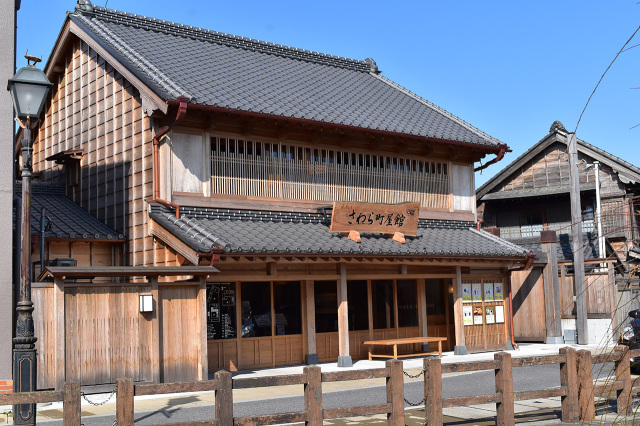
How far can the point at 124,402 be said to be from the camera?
7457mm

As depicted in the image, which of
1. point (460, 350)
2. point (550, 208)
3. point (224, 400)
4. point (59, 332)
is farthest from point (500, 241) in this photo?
point (224, 400)

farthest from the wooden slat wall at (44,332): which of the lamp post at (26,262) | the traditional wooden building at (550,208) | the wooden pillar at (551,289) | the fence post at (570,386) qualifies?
the traditional wooden building at (550,208)

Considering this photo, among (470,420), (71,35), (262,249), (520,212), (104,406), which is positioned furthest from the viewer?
(520,212)

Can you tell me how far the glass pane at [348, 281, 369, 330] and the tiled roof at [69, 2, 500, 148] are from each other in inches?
170

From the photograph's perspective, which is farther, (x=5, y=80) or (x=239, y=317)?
(x=239, y=317)

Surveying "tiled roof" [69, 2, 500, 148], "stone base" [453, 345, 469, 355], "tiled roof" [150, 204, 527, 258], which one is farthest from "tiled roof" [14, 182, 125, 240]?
"stone base" [453, 345, 469, 355]

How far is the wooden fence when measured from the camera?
745cm

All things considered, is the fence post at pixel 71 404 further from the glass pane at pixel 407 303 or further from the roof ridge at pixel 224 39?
the roof ridge at pixel 224 39

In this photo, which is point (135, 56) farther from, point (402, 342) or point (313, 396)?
point (313, 396)

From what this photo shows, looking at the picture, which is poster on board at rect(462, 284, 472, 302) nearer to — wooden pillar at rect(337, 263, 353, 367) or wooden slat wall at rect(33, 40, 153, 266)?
wooden pillar at rect(337, 263, 353, 367)

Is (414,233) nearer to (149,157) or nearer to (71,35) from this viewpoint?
(149,157)

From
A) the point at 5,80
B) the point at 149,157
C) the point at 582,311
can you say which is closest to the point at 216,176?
the point at 149,157

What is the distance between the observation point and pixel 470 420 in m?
10.2

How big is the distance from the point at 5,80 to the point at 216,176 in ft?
20.1
